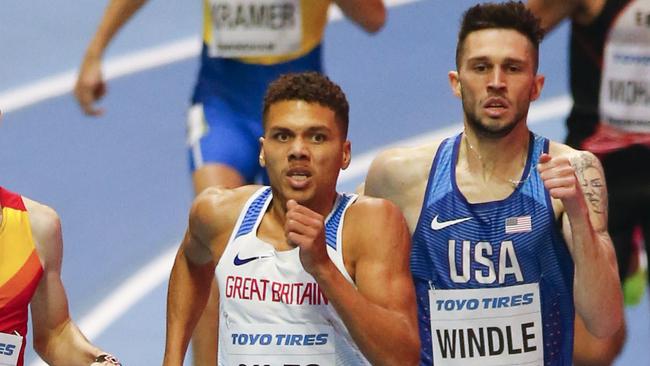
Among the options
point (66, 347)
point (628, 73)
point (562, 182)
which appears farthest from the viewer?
point (628, 73)

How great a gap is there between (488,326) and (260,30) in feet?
6.91

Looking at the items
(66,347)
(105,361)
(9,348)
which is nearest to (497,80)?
(105,361)

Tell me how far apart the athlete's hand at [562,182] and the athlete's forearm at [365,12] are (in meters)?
2.15

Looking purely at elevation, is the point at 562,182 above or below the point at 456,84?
below

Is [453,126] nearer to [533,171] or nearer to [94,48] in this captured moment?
[94,48]

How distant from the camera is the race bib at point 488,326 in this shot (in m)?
5.94

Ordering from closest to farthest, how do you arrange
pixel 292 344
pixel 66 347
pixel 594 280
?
pixel 292 344, pixel 594 280, pixel 66 347

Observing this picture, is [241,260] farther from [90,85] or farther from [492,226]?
[90,85]

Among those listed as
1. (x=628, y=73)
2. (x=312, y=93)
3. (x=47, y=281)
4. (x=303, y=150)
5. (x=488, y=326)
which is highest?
(x=312, y=93)

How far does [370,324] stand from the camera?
510cm

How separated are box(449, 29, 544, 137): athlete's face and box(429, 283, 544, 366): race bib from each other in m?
0.53

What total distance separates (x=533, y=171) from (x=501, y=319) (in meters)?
0.48

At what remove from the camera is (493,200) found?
5945 millimetres

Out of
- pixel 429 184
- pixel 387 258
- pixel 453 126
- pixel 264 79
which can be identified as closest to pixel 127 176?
pixel 453 126
